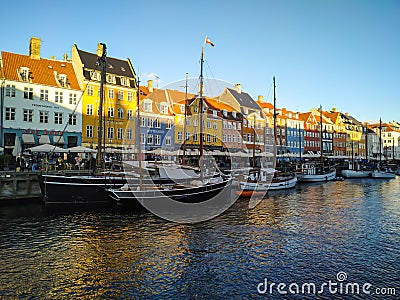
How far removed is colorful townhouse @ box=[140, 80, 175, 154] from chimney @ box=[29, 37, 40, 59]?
48.3 ft

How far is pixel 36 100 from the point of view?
3900cm

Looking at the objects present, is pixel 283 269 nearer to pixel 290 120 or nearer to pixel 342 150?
pixel 290 120

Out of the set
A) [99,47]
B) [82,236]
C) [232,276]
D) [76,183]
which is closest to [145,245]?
[82,236]

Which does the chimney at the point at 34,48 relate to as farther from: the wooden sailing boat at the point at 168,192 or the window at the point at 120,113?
the wooden sailing boat at the point at 168,192

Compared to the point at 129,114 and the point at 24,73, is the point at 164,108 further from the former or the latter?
the point at 24,73

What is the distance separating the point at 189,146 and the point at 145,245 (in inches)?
1350

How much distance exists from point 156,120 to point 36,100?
54.9ft

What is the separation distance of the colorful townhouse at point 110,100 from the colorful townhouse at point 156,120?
5.72 feet

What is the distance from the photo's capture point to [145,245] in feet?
46.5

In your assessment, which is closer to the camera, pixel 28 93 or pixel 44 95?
pixel 28 93

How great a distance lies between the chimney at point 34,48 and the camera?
42.3 m

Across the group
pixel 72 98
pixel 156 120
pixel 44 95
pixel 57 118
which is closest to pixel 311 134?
pixel 156 120

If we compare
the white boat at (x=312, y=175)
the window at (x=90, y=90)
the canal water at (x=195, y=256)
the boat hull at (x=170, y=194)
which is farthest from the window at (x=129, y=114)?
the canal water at (x=195, y=256)

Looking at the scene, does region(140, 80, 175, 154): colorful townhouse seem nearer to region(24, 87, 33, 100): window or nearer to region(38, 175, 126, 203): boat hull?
region(24, 87, 33, 100): window
